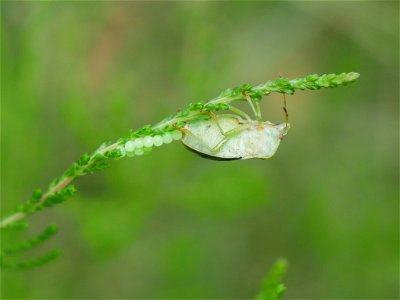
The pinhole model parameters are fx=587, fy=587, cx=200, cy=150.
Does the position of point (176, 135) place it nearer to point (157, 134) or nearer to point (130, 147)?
point (157, 134)

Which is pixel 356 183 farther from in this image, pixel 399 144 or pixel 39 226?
pixel 39 226

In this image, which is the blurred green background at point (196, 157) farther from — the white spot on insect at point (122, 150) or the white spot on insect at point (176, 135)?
the white spot on insect at point (122, 150)

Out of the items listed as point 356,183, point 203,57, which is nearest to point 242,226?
point 356,183

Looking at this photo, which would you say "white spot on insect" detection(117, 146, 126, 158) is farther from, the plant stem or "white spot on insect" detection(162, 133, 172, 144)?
"white spot on insect" detection(162, 133, 172, 144)

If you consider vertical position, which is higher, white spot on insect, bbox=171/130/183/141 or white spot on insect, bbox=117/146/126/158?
white spot on insect, bbox=171/130/183/141

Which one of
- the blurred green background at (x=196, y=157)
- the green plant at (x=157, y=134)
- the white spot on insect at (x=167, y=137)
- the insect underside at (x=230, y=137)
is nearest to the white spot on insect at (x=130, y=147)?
the green plant at (x=157, y=134)

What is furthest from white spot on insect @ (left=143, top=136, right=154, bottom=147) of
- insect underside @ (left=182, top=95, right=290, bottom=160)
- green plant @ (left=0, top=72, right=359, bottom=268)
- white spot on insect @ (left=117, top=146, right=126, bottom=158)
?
insect underside @ (left=182, top=95, right=290, bottom=160)

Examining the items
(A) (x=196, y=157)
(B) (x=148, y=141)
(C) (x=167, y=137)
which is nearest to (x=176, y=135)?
(C) (x=167, y=137)
